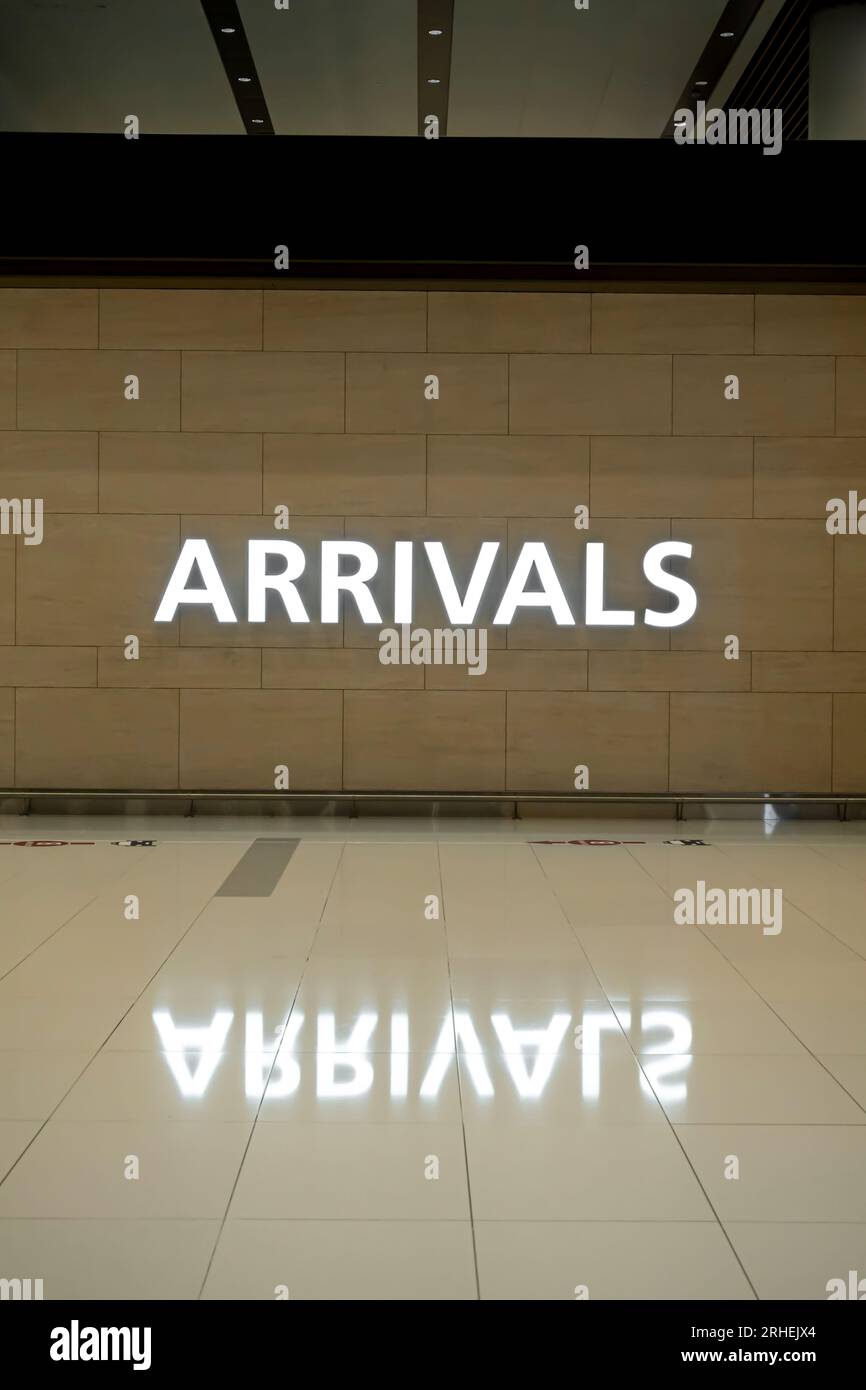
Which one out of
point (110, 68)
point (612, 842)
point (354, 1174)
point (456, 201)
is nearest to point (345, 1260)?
point (354, 1174)

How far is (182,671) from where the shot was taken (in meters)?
8.71

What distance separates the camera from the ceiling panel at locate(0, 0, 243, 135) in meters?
7.40

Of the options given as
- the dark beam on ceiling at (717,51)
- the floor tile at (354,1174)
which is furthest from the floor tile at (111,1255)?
the dark beam on ceiling at (717,51)

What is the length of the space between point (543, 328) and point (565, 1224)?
7101 millimetres

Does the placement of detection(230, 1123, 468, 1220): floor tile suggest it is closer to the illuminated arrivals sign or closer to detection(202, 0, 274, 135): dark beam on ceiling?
the illuminated arrivals sign

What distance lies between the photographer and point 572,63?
311 inches

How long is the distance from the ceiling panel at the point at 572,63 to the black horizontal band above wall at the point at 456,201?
328 cm

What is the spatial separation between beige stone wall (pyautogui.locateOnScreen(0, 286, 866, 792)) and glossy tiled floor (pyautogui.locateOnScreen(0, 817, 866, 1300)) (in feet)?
7.67

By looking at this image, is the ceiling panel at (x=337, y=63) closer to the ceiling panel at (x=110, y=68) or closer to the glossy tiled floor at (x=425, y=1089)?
the ceiling panel at (x=110, y=68)

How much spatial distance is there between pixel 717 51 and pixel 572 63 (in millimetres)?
925

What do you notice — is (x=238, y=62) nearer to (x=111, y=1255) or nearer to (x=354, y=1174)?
(x=354, y=1174)

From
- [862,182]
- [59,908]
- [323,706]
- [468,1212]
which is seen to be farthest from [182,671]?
[468,1212]

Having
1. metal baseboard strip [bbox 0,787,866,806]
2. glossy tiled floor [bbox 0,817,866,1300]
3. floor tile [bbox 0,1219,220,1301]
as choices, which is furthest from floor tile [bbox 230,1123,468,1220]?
metal baseboard strip [bbox 0,787,866,806]

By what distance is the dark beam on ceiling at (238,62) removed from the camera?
23.8 feet
